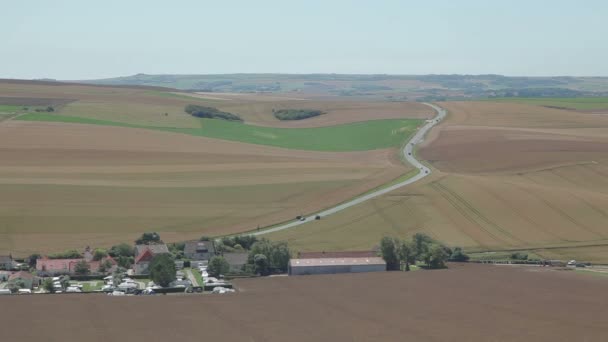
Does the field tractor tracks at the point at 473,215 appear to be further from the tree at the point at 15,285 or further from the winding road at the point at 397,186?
the tree at the point at 15,285

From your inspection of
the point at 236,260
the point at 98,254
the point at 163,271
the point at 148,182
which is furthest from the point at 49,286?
the point at 148,182

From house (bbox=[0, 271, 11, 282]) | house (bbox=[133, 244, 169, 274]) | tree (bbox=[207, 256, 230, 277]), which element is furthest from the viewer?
house (bbox=[133, 244, 169, 274])

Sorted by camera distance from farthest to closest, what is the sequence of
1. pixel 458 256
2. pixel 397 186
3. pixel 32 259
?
pixel 397 186
pixel 458 256
pixel 32 259

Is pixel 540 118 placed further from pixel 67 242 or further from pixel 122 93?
pixel 67 242

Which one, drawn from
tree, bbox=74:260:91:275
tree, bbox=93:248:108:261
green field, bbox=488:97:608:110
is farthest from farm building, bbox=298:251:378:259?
green field, bbox=488:97:608:110

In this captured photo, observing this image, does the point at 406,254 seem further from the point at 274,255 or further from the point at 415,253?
the point at 274,255

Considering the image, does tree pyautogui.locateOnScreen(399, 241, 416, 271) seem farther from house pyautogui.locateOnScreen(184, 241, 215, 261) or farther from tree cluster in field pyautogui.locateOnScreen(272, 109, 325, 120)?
tree cluster in field pyautogui.locateOnScreen(272, 109, 325, 120)

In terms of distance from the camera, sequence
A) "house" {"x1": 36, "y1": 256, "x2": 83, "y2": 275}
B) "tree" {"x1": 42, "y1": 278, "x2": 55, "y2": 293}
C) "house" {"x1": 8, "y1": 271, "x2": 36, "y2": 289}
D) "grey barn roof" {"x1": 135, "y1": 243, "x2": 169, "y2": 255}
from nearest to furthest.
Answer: "tree" {"x1": 42, "y1": 278, "x2": 55, "y2": 293} → "house" {"x1": 8, "y1": 271, "x2": 36, "y2": 289} → "house" {"x1": 36, "y1": 256, "x2": 83, "y2": 275} → "grey barn roof" {"x1": 135, "y1": 243, "x2": 169, "y2": 255}
